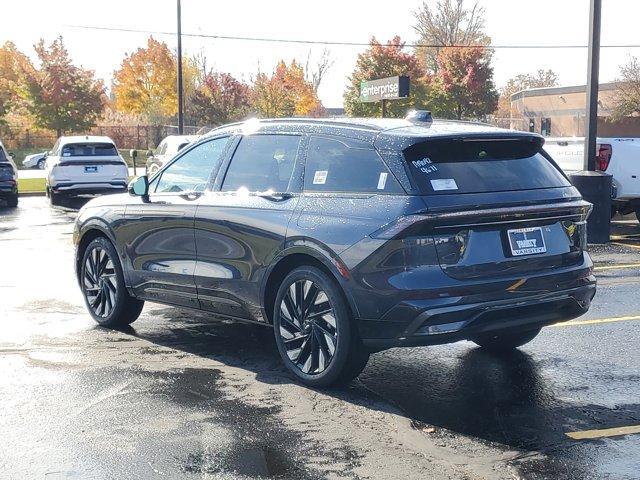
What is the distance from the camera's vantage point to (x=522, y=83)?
11169cm

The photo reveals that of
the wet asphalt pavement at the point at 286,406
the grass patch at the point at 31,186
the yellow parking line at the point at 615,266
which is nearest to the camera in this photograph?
the wet asphalt pavement at the point at 286,406

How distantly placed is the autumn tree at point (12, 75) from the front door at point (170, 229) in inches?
1875

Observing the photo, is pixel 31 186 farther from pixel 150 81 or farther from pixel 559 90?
pixel 559 90

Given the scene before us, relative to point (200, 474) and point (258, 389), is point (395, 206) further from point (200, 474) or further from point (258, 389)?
point (200, 474)

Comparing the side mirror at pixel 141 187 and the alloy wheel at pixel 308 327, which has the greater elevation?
the side mirror at pixel 141 187

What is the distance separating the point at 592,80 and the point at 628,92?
3634 cm

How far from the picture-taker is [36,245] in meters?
13.6

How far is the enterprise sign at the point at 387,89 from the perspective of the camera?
20.8 m

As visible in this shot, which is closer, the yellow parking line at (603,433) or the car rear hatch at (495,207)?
the yellow parking line at (603,433)

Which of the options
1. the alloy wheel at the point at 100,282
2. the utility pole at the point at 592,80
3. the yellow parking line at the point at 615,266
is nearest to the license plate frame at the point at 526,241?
the alloy wheel at the point at 100,282

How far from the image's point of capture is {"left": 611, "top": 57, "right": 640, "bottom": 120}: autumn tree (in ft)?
153

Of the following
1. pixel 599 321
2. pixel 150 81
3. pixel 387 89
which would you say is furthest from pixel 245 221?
pixel 150 81

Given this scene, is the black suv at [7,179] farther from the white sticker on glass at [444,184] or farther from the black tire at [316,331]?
the white sticker on glass at [444,184]

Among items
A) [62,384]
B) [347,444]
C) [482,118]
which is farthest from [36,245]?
[482,118]
